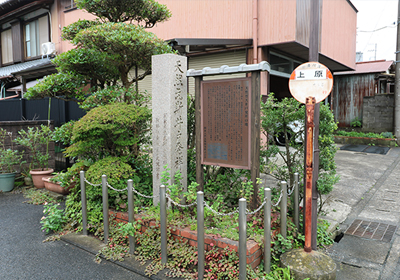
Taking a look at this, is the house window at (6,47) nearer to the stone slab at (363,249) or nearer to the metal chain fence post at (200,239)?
the metal chain fence post at (200,239)

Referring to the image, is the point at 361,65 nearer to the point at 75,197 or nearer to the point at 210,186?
the point at 210,186

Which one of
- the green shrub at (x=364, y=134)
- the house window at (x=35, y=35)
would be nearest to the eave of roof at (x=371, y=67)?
the green shrub at (x=364, y=134)

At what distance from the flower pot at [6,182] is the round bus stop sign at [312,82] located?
7.76 metres

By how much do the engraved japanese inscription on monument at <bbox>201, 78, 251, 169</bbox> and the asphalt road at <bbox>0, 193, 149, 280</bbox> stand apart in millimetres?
2101

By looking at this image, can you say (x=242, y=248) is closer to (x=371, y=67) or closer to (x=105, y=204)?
(x=105, y=204)

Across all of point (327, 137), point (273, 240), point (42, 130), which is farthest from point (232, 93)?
point (42, 130)

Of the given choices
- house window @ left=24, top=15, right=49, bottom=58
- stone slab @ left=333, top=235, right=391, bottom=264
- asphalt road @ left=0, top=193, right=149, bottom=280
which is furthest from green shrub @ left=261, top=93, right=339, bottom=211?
house window @ left=24, top=15, right=49, bottom=58

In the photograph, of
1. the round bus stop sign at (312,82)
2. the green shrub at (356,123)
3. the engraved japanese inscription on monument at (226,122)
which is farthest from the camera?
the green shrub at (356,123)

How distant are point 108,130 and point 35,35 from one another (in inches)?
640

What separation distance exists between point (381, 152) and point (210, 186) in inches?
456

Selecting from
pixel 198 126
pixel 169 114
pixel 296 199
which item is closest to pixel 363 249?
pixel 296 199

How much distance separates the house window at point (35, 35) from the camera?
1749cm

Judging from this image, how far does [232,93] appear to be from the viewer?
15.0 ft

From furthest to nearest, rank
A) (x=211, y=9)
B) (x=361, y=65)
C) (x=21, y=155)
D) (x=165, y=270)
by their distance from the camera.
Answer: (x=361, y=65) → (x=211, y=9) → (x=21, y=155) → (x=165, y=270)
